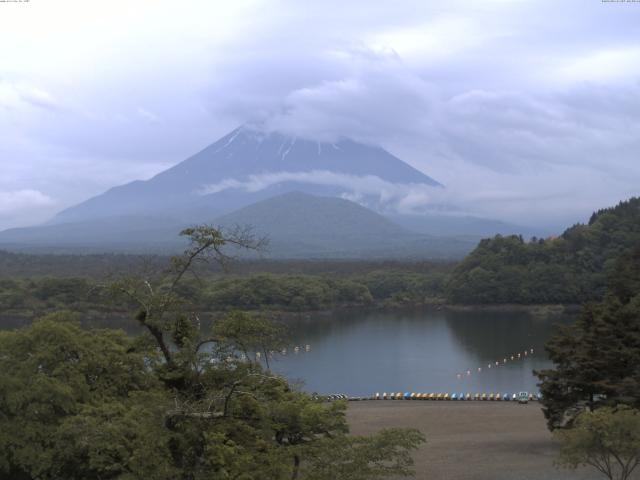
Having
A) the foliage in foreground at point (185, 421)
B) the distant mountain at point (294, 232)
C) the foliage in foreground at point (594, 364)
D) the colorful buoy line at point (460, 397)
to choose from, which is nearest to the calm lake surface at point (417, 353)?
the colorful buoy line at point (460, 397)

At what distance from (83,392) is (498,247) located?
181 ft

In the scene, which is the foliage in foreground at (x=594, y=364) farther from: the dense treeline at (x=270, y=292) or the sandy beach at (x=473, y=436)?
the dense treeline at (x=270, y=292)

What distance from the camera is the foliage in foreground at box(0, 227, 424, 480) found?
268 inches

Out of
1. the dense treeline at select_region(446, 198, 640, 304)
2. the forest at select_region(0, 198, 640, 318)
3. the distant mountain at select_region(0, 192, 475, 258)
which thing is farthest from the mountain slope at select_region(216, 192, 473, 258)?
the dense treeline at select_region(446, 198, 640, 304)

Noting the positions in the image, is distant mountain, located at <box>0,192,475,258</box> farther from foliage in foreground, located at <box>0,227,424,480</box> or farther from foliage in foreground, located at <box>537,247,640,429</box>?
foliage in foreground, located at <box>0,227,424,480</box>

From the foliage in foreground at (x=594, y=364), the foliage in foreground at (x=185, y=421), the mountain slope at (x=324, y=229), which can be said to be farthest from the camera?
the mountain slope at (x=324, y=229)

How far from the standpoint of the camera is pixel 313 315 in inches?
2125

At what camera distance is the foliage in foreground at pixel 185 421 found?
Answer: 6.80 metres

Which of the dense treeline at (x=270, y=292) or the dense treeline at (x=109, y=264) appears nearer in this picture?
the dense treeline at (x=270, y=292)

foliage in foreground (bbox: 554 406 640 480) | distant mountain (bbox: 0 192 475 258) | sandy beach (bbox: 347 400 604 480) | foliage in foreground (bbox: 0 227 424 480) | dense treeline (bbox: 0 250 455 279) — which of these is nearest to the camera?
foliage in foreground (bbox: 0 227 424 480)

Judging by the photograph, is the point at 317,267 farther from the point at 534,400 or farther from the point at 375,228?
the point at 375,228

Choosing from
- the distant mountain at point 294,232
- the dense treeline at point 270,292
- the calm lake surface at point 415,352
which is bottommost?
the calm lake surface at point 415,352

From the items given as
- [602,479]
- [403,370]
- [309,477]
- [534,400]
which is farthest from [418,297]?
[309,477]

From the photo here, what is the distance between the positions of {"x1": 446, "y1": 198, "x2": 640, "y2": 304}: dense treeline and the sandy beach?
108 ft
